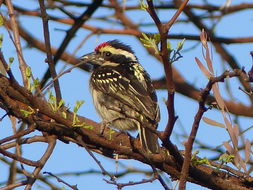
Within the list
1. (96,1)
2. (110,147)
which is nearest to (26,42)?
(96,1)

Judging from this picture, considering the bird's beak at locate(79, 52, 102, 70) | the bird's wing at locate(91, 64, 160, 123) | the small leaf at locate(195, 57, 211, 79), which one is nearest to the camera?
the small leaf at locate(195, 57, 211, 79)

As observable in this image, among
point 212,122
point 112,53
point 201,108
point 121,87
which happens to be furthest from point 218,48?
point 201,108

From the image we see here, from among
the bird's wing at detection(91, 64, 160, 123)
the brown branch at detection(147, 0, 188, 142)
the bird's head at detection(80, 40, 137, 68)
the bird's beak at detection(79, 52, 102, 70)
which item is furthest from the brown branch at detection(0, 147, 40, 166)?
the bird's head at detection(80, 40, 137, 68)

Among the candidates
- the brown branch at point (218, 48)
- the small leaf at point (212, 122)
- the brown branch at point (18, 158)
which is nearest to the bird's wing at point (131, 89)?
the brown branch at point (218, 48)

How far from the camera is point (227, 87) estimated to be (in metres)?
4.84

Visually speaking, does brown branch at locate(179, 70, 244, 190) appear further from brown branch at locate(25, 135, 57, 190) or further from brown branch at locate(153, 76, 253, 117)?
brown branch at locate(153, 76, 253, 117)

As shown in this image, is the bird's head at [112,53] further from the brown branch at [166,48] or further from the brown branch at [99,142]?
the brown branch at [166,48]

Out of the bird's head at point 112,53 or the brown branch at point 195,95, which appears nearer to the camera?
the brown branch at point 195,95

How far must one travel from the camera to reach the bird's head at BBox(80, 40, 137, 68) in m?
5.55

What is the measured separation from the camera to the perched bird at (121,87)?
14.6 feet

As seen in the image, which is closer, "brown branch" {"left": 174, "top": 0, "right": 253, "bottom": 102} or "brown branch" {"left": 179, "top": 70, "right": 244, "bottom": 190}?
"brown branch" {"left": 179, "top": 70, "right": 244, "bottom": 190}

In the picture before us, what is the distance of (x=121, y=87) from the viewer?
4.80 m

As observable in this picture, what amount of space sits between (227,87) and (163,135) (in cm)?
239

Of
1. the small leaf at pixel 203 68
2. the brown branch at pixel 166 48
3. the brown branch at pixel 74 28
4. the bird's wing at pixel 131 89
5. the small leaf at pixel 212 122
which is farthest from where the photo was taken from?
the brown branch at pixel 74 28
